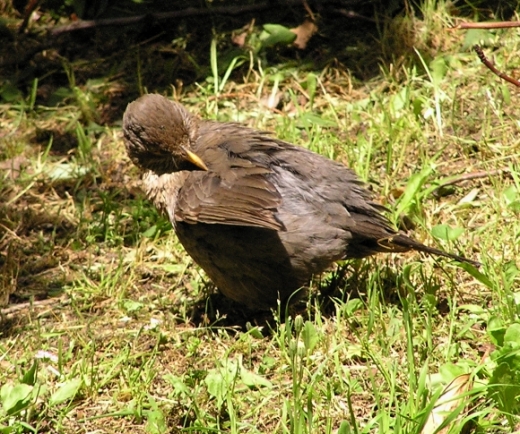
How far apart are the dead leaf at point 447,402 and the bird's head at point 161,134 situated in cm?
192

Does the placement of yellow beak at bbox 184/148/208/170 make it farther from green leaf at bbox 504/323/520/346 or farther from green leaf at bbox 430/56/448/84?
green leaf at bbox 430/56/448/84

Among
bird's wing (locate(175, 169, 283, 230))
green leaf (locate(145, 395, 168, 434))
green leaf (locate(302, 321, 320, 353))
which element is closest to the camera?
green leaf (locate(145, 395, 168, 434))

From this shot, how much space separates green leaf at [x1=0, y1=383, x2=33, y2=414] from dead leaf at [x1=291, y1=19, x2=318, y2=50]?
151 inches

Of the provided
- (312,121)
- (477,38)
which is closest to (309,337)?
(312,121)

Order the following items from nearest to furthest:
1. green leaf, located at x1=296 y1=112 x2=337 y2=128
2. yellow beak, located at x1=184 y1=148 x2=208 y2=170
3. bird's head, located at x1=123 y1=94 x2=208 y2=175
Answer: yellow beak, located at x1=184 y1=148 x2=208 y2=170 → bird's head, located at x1=123 y1=94 x2=208 y2=175 → green leaf, located at x1=296 y1=112 x2=337 y2=128

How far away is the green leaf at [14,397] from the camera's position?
12.7 feet

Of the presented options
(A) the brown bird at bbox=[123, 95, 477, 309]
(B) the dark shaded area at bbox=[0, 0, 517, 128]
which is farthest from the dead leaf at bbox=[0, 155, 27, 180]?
(A) the brown bird at bbox=[123, 95, 477, 309]

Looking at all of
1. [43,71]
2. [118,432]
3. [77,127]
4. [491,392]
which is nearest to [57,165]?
[77,127]

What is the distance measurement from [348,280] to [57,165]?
8.06ft

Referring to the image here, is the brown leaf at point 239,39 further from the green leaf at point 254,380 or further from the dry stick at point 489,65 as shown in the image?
the dry stick at point 489,65

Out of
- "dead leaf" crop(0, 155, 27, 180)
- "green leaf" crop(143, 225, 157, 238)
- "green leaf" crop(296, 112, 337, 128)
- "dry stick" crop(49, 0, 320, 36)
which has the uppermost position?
"dry stick" crop(49, 0, 320, 36)

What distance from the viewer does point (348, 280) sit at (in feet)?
15.7

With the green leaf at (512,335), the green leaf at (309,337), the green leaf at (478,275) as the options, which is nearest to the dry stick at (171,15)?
the green leaf at (478,275)

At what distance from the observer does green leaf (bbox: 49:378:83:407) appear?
4.00 m
